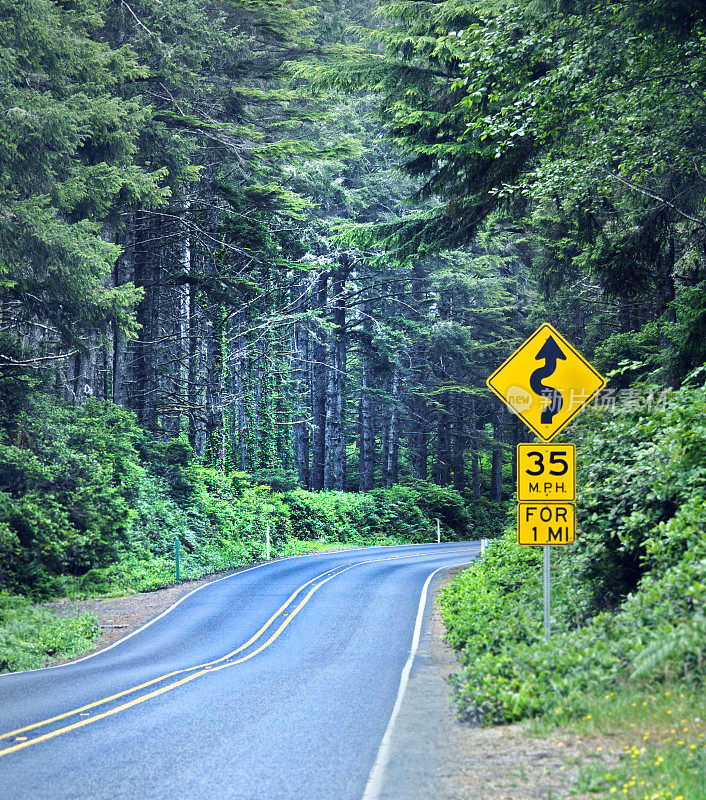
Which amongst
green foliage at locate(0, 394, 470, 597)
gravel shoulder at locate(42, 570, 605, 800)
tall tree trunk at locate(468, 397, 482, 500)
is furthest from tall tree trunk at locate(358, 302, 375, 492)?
gravel shoulder at locate(42, 570, 605, 800)

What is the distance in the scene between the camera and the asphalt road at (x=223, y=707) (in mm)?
6574

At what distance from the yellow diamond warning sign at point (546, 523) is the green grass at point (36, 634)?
9527 mm

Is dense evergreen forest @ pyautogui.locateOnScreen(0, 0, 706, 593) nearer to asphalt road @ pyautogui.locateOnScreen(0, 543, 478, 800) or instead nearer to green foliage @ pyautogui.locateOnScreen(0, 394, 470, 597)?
green foliage @ pyautogui.locateOnScreen(0, 394, 470, 597)

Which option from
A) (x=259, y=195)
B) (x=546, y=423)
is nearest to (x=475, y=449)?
(x=259, y=195)

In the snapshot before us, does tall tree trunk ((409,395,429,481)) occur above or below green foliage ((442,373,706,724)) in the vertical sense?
above

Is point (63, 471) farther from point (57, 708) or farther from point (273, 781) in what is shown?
point (273, 781)

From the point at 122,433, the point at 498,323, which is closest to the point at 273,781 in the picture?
the point at 122,433

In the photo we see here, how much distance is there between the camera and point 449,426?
1939 inches

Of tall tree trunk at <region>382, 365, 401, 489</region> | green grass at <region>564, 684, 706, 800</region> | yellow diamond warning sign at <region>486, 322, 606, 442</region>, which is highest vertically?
tall tree trunk at <region>382, 365, 401, 489</region>

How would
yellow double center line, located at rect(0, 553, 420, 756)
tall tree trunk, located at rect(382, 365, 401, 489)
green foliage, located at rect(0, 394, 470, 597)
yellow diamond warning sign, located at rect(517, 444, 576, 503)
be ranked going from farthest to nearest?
tall tree trunk, located at rect(382, 365, 401, 489) < green foliage, located at rect(0, 394, 470, 597) < yellow diamond warning sign, located at rect(517, 444, 576, 503) < yellow double center line, located at rect(0, 553, 420, 756)

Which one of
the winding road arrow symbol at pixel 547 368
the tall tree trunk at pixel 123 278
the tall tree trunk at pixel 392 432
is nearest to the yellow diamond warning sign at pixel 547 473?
the winding road arrow symbol at pixel 547 368

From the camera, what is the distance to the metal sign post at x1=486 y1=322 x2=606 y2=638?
8789 mm

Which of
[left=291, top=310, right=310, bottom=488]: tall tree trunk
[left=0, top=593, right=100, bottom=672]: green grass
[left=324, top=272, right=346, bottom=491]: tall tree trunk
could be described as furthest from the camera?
[left=291, top=310, right=310, bottom=488]: tall tree trunk

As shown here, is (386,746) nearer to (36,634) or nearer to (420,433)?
(36,634)
